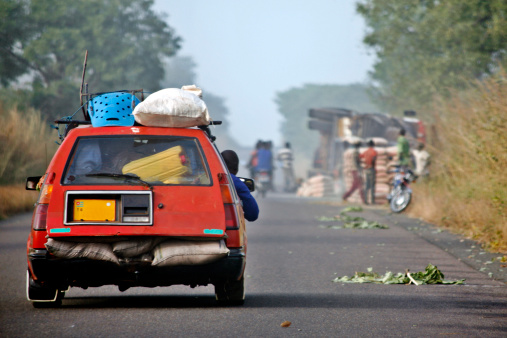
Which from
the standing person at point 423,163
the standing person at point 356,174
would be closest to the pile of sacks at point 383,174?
the standing person at point 356,174

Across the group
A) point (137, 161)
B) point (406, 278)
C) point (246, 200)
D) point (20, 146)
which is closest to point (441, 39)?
point (20, 146)

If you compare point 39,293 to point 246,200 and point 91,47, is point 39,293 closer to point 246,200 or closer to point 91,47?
point 246,200

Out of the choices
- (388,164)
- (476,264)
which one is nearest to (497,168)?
(476,264)

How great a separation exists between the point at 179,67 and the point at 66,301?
147681mm

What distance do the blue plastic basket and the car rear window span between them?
231 mm

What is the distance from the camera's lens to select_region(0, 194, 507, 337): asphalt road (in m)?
6.84

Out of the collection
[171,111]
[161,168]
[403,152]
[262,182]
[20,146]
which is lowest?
[161,168]

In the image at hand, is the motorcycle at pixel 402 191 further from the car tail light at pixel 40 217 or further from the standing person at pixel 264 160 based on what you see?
the car tail light at pixel 40 217

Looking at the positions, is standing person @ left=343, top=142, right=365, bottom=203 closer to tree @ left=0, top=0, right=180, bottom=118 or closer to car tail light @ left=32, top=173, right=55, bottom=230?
tree @ left=0, top=0, right=180, bottom=118

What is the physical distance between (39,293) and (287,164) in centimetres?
4133

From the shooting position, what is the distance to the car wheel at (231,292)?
8.00m

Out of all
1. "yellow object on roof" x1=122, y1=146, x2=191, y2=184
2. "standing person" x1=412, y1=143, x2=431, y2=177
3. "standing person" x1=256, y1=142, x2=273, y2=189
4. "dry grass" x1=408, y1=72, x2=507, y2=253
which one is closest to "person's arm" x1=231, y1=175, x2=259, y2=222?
"yellow object on roof" x1=122, y1=146, x2=191, y2=184

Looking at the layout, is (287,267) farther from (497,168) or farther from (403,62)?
(403,62)

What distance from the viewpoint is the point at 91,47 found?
150 ft
